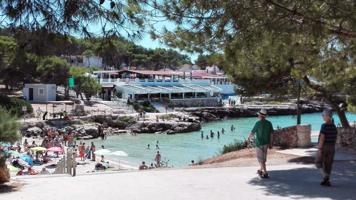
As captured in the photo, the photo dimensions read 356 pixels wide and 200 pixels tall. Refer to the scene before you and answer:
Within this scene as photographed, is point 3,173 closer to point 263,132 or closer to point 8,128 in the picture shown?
point 8,128

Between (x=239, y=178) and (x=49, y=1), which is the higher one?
(x=49, y=1)

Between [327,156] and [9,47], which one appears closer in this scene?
[9,47]

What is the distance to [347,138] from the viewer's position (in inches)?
638

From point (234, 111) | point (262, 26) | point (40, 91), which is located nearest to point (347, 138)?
point (262, 26)

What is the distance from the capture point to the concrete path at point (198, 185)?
9578 mm

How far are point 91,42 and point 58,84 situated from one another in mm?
66371

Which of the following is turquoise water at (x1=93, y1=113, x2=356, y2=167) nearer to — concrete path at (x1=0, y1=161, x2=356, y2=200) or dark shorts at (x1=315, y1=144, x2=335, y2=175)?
concrete path at (x1=0, y1=161, x2=356, y2=200)

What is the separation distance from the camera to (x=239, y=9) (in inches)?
339

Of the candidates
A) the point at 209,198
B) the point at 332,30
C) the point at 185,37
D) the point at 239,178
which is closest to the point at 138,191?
the point at 209,198

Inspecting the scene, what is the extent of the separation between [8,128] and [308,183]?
6117mm

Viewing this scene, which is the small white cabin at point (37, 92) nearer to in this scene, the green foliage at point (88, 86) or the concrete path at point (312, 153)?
the green foliage at point (88, 86)

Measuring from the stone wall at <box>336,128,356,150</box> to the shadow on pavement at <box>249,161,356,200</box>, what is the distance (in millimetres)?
2928

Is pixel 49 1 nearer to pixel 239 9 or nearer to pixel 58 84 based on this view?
pixel 239 9

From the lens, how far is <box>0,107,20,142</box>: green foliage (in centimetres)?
1054
